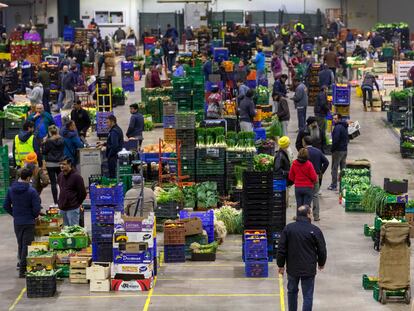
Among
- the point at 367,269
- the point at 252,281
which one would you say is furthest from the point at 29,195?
the point at 367,269

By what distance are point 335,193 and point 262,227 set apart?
644 centimetres

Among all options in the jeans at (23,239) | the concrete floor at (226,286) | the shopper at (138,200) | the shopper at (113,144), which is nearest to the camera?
the concrete floor at (226,286)

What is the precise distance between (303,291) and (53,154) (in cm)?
965

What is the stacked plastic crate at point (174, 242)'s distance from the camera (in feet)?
68.9

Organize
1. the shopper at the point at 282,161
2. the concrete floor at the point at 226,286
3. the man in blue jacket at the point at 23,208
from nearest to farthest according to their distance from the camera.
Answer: the concrete floor at the point at 226,286 → the man in blue jacket at the point at 23,208 → the shopper at the point at 282,161

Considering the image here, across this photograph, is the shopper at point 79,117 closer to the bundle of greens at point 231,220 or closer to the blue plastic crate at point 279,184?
the bundle of greens at point 231,220

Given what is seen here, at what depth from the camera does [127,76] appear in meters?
45.6

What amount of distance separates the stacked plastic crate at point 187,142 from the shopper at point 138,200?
438 centimetres

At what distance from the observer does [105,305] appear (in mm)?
18734

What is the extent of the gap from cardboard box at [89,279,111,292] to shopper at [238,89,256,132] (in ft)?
39.1

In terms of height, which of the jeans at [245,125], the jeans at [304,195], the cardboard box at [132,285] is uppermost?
the jeans at [245,125]

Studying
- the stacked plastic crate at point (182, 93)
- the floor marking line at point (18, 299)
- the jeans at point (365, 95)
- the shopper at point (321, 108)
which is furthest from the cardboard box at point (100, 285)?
the jeans at point (365, 95)

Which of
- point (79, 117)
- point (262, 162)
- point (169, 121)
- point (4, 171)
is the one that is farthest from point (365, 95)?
point (4, 171)

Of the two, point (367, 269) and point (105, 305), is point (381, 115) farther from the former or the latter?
point (105, 305)
